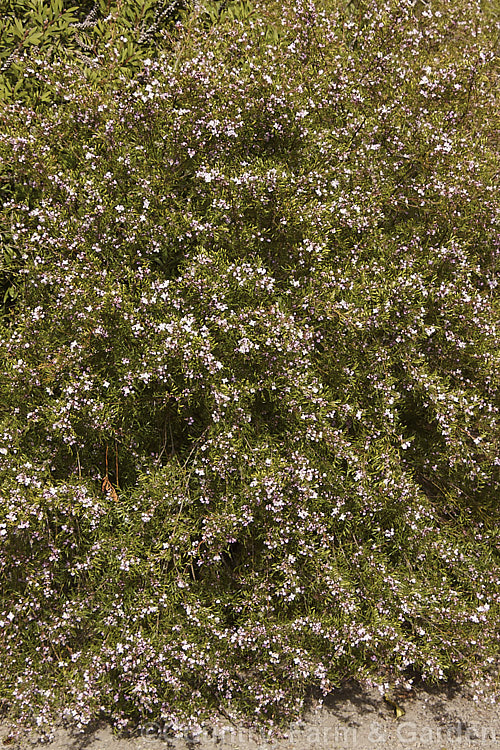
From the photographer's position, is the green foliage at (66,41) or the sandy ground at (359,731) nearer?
the sandy ground at (359,731)

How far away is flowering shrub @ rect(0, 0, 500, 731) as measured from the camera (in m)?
3.49

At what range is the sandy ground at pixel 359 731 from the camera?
136 inches

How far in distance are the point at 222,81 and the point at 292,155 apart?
1.91ft

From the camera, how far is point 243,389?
11.7 feet

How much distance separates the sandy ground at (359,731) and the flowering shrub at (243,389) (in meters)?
0.14

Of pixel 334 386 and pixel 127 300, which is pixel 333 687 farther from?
pixel 127 300

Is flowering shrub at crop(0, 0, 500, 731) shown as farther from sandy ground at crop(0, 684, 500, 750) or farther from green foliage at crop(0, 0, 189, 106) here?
green foliage at crop(0, 0, 189, 106)

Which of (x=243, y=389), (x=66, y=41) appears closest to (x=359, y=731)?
(x=243, y=389)

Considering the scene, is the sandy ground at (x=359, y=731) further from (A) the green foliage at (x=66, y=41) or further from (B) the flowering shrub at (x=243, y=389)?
(A) the green foliage at (x=66, y=41)

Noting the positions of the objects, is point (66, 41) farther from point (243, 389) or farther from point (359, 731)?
point (359, 731)

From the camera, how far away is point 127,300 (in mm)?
3645

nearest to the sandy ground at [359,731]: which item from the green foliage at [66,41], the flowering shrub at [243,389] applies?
the flowering shrub at [243,389]

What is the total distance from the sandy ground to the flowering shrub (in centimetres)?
14

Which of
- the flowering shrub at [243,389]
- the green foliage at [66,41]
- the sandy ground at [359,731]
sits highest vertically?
the green foliage at [66,41]
